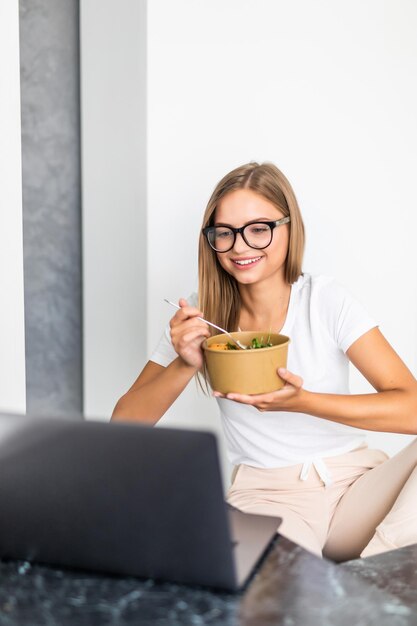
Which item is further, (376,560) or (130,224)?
(130,224)

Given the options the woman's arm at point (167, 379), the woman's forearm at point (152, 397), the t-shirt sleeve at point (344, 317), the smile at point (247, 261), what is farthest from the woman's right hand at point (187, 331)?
the t-shirt sleeve at point (344, 317)

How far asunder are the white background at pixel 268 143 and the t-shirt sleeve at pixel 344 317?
A: 30.1 inches

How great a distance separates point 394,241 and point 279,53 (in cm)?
81

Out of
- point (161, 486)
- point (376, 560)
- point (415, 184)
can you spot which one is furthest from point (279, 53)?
point (161, 486)

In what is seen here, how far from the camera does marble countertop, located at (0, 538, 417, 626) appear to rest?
70cm

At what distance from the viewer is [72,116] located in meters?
2.40

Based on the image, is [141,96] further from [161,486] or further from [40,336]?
[161,486]

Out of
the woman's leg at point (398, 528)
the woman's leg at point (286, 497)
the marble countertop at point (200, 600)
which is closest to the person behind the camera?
the marble countertop at point (200, 600)

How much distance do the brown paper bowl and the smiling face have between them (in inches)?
17.0

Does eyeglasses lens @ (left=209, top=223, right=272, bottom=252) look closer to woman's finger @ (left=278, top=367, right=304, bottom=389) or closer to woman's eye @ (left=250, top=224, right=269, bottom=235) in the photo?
woman's eye @ (left=250, top=224, right=269, bottom=235)

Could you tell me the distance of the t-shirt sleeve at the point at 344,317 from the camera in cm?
164

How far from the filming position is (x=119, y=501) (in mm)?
768

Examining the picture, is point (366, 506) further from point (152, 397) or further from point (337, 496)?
point (152, 397)

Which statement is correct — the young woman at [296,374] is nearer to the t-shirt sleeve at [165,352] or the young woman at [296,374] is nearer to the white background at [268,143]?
the t-shirt sleeve at [165,352]
